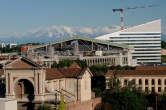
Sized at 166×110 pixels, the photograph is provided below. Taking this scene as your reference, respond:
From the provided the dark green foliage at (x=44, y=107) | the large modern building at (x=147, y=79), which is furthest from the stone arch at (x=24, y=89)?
the large modern building at (x=147, y=79)

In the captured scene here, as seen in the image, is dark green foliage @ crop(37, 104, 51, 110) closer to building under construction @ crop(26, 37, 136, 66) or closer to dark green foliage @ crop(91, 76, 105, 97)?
dark green foliage @ crop(91, 76, 105, 97)

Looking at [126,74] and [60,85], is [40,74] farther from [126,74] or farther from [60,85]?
[126,74]

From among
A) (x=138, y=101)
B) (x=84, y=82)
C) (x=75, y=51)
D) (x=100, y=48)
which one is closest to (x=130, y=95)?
(x=138, y=101)

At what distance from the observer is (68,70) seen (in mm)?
55625

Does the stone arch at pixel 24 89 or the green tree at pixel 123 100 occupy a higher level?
the stone arch at pixel 24 89

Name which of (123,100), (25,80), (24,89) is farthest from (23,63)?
(123,100)

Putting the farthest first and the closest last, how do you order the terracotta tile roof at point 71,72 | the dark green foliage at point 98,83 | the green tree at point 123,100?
the dark green foliage at point 98,83, the green tree at point 123,100, the terracotta tile roof at point 71,72

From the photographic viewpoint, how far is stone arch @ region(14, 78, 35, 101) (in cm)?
4947

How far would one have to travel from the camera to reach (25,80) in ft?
163

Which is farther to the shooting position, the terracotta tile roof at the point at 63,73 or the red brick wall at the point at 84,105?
the terracotta tile roof at the point at 63,73

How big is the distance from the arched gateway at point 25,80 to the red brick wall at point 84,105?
336 cm

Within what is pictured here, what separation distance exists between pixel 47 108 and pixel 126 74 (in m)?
37.5

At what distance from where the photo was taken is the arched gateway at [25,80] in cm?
4866

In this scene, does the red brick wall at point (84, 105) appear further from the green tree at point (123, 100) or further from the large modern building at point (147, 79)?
the large modern building at point (147, 79)
